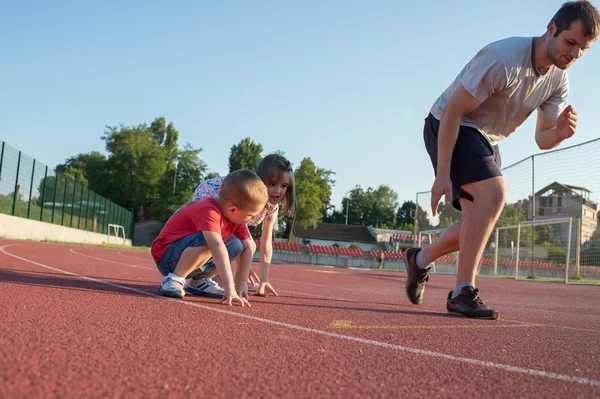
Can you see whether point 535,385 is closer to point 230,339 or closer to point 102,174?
point 230,339

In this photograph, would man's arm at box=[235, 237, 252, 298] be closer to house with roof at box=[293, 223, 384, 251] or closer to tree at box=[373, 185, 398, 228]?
house with roof at box=[293, 223, 384, 251]

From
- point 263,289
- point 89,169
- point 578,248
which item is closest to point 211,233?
point 263,289

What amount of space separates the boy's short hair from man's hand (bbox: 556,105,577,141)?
2322 millimetres

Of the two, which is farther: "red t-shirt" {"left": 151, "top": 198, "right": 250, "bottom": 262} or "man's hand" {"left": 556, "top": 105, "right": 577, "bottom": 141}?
"man's hand" {"left": 556, "top": 105, "right": 577, "bottom": 141}

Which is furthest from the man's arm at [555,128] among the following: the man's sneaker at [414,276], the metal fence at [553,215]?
the metal fence at [553,215]

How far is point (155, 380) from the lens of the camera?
147 centimetres

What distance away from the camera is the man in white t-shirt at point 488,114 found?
3.56 m

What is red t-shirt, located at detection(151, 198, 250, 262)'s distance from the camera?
3.50m

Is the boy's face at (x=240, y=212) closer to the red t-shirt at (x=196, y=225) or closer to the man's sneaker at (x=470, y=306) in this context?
the red t-shirt at (x=196, y=225)

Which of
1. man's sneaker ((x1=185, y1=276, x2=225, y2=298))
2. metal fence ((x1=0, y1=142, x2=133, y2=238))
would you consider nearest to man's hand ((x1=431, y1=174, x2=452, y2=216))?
man's sneaker ((x1=185, y1=276, x2=225, y2=298))

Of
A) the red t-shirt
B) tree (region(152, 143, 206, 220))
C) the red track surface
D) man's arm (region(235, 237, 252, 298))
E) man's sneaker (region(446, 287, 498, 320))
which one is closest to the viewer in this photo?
the red track surface

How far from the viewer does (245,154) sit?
61.4 metres

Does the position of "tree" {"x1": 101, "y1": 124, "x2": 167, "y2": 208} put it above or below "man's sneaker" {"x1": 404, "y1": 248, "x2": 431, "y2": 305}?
above

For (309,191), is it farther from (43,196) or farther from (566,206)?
(566,206)
